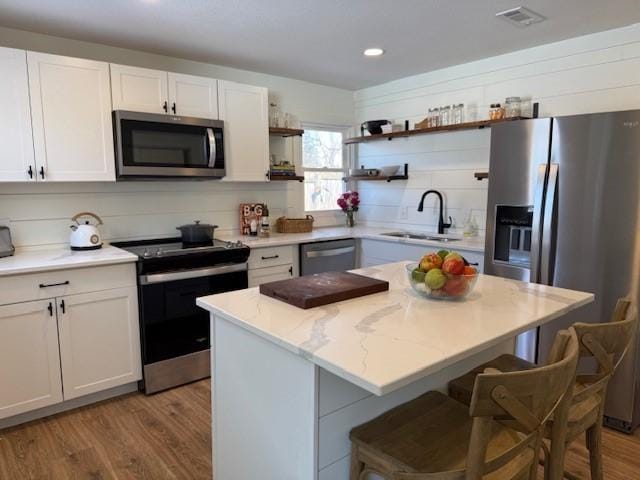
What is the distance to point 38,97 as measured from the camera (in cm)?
264

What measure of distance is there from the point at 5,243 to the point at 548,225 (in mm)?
3279

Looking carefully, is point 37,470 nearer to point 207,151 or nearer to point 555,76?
point 207,151

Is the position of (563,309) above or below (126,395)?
above

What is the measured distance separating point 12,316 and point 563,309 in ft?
8.84

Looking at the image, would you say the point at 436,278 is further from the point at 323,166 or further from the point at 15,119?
the point at 323,166

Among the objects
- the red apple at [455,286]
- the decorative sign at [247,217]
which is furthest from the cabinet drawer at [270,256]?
the red apple at [455,286]

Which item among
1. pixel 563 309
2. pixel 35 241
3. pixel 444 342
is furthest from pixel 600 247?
pixel 35 241

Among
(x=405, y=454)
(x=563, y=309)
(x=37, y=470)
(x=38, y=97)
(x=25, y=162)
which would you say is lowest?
(x=37, y=470)

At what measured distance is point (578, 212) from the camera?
8.24ft

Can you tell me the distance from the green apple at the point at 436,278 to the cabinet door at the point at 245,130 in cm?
225

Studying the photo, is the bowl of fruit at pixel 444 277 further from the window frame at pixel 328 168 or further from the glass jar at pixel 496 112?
the window frame at pixel 328 168

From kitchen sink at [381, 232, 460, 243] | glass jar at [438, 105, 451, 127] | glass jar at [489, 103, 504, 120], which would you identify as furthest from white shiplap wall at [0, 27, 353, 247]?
glass jar at [489, 103, 504, 120]

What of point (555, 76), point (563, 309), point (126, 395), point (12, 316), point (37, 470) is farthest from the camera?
point (555, 76)

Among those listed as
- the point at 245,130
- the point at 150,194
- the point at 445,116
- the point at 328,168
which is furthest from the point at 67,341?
the point at 445,116
